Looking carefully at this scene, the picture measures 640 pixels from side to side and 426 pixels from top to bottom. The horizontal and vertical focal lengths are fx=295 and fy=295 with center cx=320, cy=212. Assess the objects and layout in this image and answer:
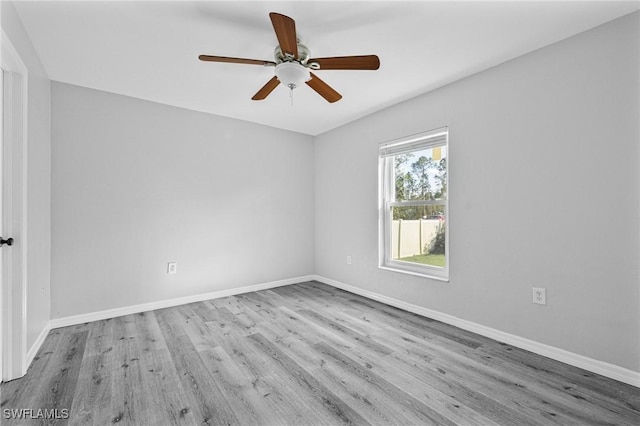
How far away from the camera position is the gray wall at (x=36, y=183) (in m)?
2.09

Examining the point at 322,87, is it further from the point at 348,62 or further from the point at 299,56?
the point at 348,62

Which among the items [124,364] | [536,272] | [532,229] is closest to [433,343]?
[536,272]

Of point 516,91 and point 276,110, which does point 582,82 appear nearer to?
point 516,91

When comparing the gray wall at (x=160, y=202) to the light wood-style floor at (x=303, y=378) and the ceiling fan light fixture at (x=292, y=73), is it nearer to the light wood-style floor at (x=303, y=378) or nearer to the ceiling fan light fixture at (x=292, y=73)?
the light wood-style floor at (x=303, y=378)

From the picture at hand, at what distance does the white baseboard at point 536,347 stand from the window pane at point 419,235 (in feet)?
1.69

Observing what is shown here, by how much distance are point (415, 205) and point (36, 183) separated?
353 centimetres

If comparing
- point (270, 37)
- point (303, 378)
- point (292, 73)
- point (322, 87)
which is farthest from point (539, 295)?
point (270, 37)

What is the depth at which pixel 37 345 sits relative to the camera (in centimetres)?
236

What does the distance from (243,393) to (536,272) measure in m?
2.34

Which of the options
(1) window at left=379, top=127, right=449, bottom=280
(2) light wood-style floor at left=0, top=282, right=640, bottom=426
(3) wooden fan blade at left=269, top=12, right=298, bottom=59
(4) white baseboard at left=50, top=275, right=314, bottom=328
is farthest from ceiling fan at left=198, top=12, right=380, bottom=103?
(4) white baseboard at left=50, top=275, right=314, bottom=328

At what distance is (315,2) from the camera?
71.9 inches

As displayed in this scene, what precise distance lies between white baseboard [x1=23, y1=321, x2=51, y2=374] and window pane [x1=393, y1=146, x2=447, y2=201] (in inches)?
143

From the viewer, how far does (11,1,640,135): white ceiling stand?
188cm

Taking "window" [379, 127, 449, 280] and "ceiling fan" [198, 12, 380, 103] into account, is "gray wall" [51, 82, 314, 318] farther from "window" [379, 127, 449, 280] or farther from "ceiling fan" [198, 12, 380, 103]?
Answer: "ceiling fan" [198, 12, 380, 103]
